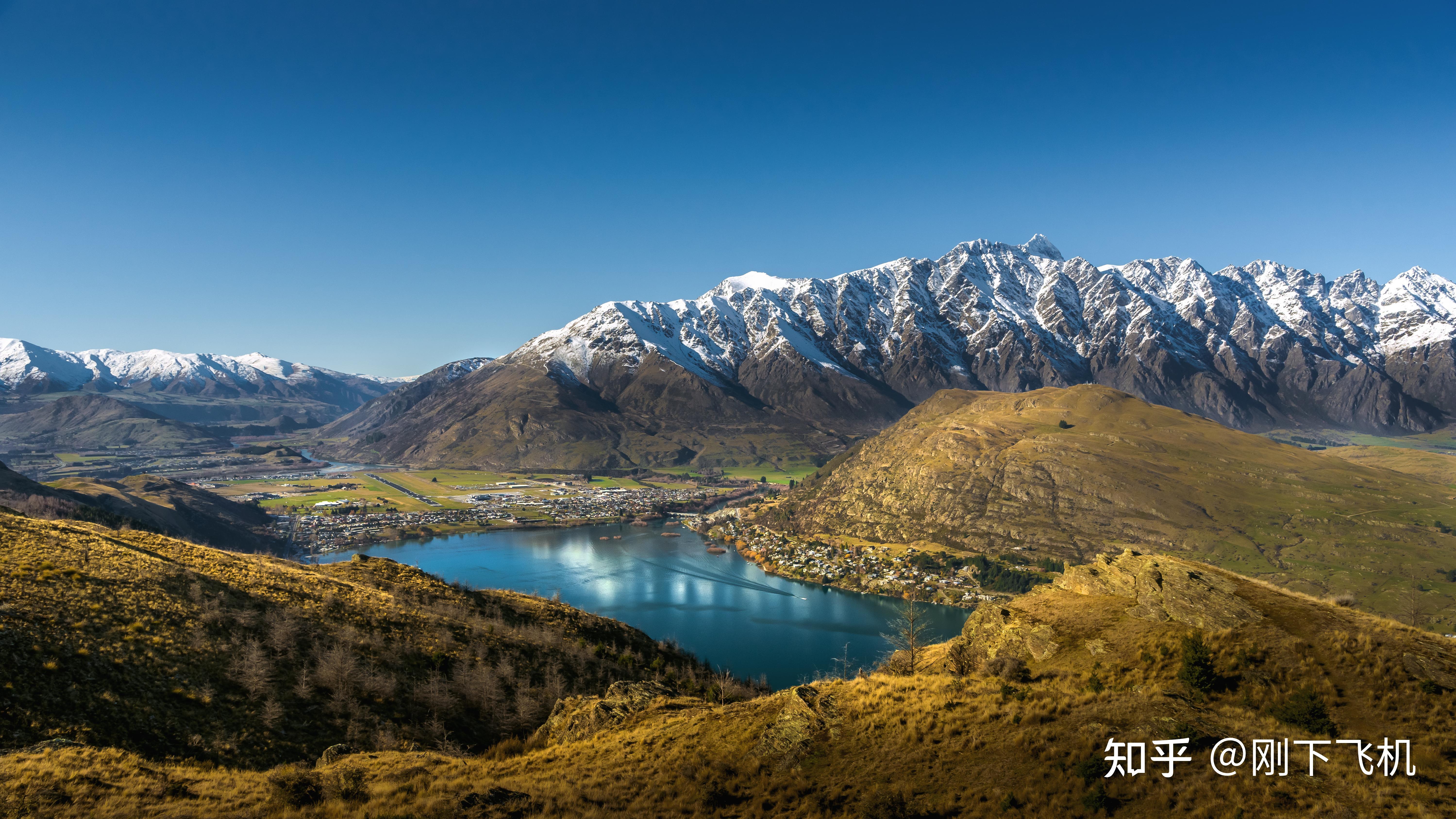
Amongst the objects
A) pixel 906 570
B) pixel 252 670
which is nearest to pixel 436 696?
pixel 252 670

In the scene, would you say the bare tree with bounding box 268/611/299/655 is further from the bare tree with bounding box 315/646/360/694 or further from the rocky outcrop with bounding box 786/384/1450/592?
the rocky outcrop with bounding box 786/384/1450/592

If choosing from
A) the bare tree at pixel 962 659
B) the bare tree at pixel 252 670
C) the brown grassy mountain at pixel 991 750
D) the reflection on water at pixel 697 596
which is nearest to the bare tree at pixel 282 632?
the bare tree at pixel 252 670

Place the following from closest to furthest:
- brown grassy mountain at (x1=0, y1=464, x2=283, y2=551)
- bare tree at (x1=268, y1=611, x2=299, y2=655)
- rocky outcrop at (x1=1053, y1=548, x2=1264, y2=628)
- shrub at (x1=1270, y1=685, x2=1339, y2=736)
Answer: shrub at (x1=1270, y1=685, x2=1339, y2=736)
rocky outcrop at (x1=1053, y1=548, x2=1264, y2=628)
bare tree at (x1=268, y1=611, x2=299, y2=655)
brown grassy mountain at (x1=0, y1=464, x2=283, y2=551)

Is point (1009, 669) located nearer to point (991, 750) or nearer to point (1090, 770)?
point (991, 750)

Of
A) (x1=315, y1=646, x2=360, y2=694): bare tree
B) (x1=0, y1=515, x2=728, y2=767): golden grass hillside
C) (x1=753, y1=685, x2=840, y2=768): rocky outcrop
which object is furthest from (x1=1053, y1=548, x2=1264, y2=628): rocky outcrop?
(x1=315, y1=646, x2=360, y2=694): bare tree

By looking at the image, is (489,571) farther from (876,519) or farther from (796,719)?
(796,719)
